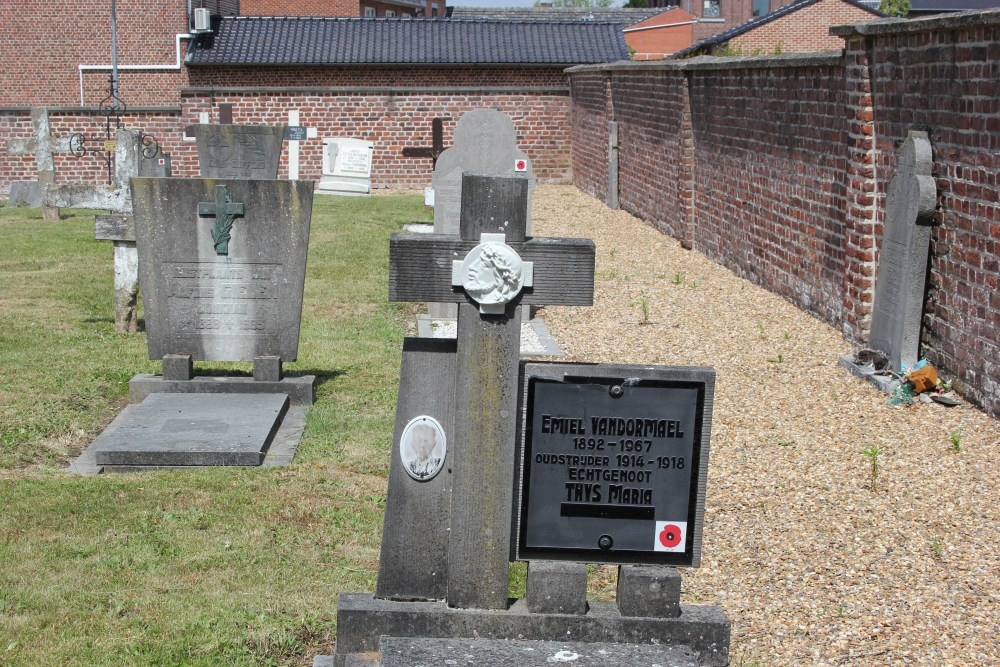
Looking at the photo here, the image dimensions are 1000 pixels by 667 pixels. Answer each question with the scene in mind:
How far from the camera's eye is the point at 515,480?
4.02 metres

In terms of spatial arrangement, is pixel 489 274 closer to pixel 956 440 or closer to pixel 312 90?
pixel 956 440

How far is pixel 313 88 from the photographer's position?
2655 centimetres

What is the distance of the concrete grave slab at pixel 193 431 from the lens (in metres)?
6.67

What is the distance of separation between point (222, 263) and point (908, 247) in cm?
484

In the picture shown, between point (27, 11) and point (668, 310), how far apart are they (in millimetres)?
34301

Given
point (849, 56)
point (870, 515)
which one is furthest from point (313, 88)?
point (870, 515)

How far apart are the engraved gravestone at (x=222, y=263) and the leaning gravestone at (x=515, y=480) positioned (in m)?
3.94

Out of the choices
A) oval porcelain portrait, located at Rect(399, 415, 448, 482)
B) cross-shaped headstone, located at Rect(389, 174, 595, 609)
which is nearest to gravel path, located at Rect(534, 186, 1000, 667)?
cross-shaped headstone, located at Rect(389, 174, 595, 609)

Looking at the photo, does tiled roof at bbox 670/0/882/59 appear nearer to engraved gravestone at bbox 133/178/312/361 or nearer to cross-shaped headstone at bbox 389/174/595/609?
engraved gravestone at bbox 133/178/312/361

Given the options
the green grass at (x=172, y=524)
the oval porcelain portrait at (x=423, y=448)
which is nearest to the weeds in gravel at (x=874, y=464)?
the green grass at (x=172, y=524)

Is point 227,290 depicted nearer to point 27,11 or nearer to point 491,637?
point 491,637

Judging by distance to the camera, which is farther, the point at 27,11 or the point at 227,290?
the point at 27,11

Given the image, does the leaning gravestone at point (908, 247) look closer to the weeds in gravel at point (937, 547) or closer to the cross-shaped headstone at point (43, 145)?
the weeds in gravel at point (937, 547)

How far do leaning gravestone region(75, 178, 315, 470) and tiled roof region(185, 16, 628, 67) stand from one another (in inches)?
881
